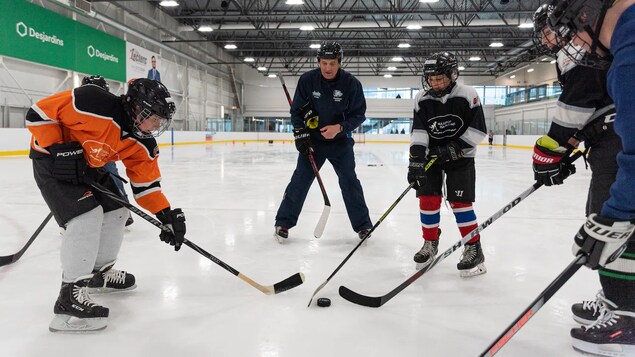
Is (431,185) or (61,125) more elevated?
(61,125)

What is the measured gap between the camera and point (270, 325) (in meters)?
1.54

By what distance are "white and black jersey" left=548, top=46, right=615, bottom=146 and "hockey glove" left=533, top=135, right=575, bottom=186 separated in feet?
0.09

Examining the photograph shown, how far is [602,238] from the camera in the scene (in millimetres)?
990

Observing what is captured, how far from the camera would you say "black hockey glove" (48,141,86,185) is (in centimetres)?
154

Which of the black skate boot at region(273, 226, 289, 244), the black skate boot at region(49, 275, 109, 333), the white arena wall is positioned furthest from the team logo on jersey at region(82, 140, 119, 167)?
the white arena wall

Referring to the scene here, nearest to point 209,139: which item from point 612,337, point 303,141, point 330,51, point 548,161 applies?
point 303,141

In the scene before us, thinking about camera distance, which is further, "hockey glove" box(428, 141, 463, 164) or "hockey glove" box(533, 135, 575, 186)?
"hockey glove" box(428, 141, 463, 164)

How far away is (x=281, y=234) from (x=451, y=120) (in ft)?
4.06

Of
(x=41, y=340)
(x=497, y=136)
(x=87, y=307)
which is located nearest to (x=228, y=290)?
(x=87, y=307)

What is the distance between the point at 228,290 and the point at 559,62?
5.08 feet

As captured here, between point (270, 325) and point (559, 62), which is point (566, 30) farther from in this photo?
point (270, 325)

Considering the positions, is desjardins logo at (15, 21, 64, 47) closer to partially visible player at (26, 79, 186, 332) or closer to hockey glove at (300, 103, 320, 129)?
hockey glove at (300, 103, 320, 129)

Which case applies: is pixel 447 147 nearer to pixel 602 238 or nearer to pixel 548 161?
pixel 548 161

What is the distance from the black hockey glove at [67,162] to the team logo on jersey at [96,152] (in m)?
0.06
